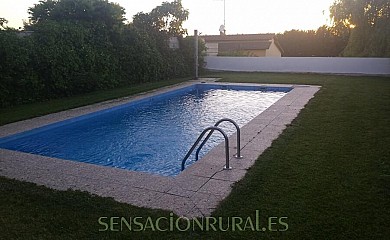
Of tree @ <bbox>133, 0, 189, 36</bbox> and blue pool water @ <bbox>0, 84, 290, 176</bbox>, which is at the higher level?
tree @ <bbox>133, 0, 189, 36</bbox>

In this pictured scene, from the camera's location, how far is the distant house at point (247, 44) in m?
32.8

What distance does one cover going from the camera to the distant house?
32.8 m

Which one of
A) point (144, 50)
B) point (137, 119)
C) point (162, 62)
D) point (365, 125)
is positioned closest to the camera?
point (365, 125)

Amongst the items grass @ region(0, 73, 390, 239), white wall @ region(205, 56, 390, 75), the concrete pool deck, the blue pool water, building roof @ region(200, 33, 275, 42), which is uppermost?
building roof @ region(200, 33, 275, 42)

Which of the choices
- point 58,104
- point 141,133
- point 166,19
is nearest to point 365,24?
point 166,19

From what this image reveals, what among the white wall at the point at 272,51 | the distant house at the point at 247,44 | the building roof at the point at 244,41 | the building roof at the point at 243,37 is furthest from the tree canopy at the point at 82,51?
the building roof at the point at 243,37

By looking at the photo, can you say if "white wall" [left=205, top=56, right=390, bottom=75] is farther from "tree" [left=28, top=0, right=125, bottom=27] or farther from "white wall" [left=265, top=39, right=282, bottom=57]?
"tree" [left=28, top=0, right=125, bottom=27]

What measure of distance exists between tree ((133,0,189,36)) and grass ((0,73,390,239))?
1505cm

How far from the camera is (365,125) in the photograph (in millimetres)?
7438

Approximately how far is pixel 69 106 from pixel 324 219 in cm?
906

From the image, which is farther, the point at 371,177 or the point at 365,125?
the point at 365,125

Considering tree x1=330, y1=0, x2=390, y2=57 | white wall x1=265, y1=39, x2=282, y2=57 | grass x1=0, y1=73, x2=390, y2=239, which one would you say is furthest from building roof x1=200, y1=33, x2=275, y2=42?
grass x1=0, y1=73, x2=390, y2=239

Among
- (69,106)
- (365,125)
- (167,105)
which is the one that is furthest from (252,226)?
(167,105)

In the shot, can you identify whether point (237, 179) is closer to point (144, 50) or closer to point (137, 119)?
point (137, 119)
